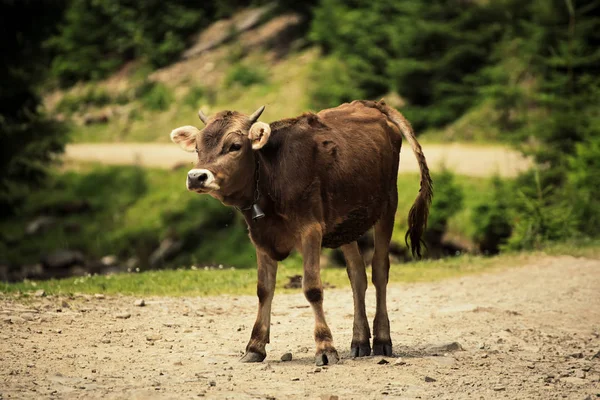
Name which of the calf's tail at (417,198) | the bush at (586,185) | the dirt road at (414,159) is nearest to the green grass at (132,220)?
the dirt road at (414,159)

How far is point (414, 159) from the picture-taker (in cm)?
2675

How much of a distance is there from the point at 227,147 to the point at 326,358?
2.18 m

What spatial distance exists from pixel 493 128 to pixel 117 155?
1131 centimetres

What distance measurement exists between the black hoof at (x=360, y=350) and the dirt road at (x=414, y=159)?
11.0 meters

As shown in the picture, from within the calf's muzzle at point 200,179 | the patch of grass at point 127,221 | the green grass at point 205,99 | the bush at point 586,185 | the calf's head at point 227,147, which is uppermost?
the green grass at point 205,99

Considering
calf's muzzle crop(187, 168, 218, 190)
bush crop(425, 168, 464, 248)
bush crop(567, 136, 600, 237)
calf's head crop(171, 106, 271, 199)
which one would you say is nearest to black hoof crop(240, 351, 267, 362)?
calf's head crop(171, 106, 271, 199)

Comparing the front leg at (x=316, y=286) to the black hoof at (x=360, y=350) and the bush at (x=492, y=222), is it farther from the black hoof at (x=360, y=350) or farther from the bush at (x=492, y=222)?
the bush at (x=492, y=222)

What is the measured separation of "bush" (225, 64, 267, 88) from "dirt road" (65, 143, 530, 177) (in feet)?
15.5

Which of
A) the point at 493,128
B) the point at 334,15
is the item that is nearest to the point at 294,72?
the point at 334,15

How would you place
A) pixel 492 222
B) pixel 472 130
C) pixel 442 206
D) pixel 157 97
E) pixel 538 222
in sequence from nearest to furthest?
pixel 538 222 → pixel 492 222 → pixel 442 206 → pixel 472 130 → pixel 157 97

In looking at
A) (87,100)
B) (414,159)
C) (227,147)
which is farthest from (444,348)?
(87,100)

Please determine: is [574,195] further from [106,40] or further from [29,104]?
[106,40]

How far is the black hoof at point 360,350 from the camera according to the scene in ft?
35.3

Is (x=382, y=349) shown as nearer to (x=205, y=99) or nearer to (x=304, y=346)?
(x=304, y=346)
